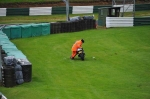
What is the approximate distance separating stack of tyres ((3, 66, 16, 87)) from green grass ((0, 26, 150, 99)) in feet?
1.31

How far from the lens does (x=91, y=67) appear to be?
27.2m

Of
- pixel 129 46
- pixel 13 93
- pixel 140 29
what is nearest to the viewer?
pixel 13 93

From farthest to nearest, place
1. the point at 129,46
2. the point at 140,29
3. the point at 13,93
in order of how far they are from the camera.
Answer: the point at 140,29, the point at 129,46, the point at 13,93

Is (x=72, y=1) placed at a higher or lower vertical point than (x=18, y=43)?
higher

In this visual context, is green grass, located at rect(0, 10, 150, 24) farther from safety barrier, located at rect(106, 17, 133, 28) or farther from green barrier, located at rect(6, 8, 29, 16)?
safety barrier, located at rect(106, 17, 133, 28)

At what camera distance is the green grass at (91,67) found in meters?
21.2

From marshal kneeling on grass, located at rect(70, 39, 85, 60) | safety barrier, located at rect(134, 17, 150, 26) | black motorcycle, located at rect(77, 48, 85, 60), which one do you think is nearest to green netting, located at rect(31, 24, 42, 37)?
safety barrier, located at rect(134, 17, 150, 26)

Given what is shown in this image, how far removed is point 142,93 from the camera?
21.2 meters

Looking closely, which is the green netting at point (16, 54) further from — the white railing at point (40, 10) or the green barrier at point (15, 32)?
the white railing at point (40, 10)

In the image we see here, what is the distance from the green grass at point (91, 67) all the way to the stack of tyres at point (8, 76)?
400 mm

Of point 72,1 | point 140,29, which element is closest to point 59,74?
point 140,29

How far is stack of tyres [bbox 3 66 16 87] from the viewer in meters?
22.0

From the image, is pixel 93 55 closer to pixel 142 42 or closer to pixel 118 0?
pixel 142 42

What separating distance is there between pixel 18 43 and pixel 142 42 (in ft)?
32.9
